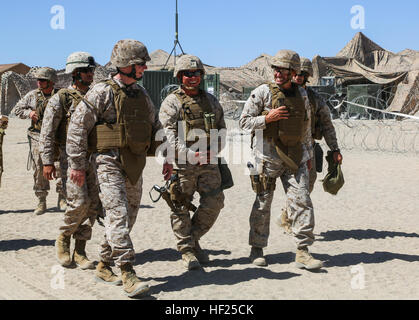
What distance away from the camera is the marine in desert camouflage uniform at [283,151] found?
5.19 metres

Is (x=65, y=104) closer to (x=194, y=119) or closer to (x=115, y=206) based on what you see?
(x=194, y=119)

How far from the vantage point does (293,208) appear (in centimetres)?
521

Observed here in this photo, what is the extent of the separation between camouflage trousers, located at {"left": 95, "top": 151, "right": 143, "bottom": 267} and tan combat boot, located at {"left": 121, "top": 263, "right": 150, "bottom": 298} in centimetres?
6

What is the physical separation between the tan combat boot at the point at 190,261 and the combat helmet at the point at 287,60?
200 cm

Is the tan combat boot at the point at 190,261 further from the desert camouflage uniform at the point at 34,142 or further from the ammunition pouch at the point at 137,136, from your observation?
the desert camouflage uniform at the point at 34,142

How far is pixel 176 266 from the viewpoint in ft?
17.6

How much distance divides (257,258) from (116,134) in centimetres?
193

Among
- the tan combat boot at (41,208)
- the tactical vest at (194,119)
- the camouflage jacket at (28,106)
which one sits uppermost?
the camouflage jacket at (28,106)

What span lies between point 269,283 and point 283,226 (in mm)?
2136

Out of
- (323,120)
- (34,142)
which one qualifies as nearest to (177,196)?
(323,120)

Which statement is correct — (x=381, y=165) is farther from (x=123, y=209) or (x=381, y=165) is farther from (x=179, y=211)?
(x=123, y=209)

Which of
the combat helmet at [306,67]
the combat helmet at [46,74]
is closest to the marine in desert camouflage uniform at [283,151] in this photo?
the combat helmet at [306,67]

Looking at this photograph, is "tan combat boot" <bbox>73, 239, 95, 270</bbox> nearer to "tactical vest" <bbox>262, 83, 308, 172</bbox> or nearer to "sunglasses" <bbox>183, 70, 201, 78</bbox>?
"sunglasses" <bbox>183, 70, 201, 78</bbox>
